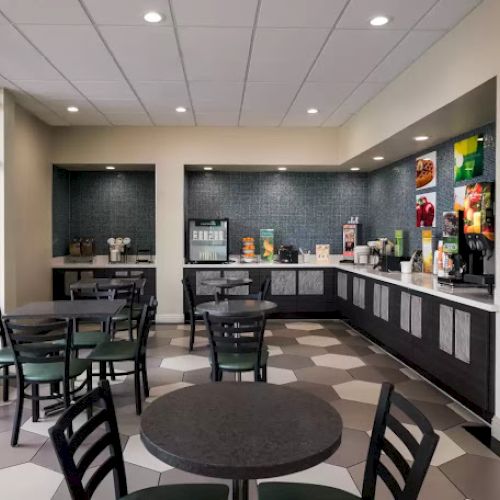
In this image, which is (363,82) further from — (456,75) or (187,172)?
(187,172)

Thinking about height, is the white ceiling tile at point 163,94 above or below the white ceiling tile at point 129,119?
below

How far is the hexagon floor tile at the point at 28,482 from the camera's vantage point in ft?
8.63

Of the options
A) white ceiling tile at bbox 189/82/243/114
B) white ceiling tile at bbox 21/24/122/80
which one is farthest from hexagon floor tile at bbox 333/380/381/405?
white ceiling tile at bbox 21/24/122/80

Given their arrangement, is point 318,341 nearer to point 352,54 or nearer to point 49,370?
point 352,54

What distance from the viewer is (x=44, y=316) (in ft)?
12.4

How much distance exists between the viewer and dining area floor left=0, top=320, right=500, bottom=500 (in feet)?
9.00

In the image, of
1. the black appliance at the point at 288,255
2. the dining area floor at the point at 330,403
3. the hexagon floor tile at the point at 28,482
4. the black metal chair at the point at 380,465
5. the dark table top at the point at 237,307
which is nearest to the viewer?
the black metal chair at the point at 380,465

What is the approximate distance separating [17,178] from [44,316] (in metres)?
3.08

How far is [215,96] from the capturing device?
5.87 m

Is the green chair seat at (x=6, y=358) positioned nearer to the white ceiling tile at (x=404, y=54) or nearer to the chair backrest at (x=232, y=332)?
the chair backrest at (x=232, y=332)

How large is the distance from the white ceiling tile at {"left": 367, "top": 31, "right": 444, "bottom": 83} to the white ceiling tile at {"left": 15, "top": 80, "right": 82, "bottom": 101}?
3.42m

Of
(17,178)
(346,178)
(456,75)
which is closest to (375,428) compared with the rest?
(456,75)

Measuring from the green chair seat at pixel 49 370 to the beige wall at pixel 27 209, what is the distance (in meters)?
2.38

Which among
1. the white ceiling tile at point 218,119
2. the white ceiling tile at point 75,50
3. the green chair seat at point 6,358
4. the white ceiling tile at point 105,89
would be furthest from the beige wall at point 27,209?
the white ceiling tile at point 218,119
